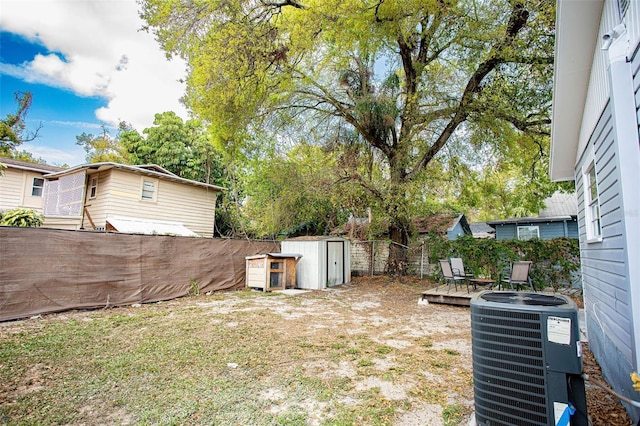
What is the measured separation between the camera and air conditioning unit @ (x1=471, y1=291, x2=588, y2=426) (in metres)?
1.76

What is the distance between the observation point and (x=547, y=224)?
17.2 metres

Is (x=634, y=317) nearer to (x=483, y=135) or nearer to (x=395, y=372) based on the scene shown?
(x=395, y=372)

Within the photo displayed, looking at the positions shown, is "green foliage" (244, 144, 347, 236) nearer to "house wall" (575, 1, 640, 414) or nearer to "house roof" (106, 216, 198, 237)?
"house roof" (106, 216, 198, 237)

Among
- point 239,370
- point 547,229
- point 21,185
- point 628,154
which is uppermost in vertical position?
point 21,185

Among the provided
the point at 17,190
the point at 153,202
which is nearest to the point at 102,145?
the point at 17,190

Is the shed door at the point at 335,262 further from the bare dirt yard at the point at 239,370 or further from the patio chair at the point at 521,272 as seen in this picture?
the patio chair at the point at 521,272

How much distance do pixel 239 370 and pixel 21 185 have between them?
52.9 ft

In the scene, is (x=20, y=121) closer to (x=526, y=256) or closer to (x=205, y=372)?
(x=205, y=372)

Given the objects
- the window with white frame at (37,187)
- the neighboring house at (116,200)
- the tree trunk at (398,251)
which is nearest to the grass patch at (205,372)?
the tree trunk at (398,251)

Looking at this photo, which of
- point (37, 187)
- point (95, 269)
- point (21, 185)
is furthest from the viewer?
point (37, 187)

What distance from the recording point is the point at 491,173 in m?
11.9

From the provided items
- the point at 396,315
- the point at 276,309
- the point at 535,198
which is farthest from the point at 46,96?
the point at 535,198

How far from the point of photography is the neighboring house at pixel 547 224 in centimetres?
1652

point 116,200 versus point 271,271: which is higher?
point 116,200
